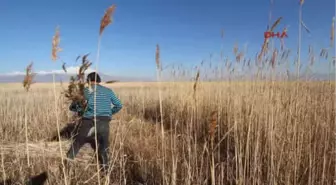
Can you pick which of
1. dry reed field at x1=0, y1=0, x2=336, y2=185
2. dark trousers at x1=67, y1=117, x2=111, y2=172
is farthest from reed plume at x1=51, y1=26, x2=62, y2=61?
dark trousers at x1=67, y1=117, x2=111, y2=172

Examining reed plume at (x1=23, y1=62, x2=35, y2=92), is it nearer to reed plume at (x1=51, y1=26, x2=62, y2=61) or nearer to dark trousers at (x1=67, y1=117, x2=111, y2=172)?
reed plume at (x1=51, y1=26, x2=62, y2=61)

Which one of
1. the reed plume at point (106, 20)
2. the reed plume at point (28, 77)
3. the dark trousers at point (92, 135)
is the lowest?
the dark trousers at point (92, 135)

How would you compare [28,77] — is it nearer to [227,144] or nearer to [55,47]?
[55,47]

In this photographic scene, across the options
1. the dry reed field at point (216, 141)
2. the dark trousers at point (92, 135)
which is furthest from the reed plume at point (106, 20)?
the dark trousers at point (92, 135)

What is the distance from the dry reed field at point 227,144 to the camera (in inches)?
81.7

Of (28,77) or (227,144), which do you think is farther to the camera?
(227,144)

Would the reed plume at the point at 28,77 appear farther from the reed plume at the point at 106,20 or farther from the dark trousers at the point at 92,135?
the dark trousers at the point at 92,135

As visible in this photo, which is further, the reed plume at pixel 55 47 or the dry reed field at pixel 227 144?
Answer: the dry reed field at pixel 227 144

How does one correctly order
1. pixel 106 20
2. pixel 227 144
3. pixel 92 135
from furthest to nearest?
pixel 92 135 < pixel 227 144 < pixel 106 20

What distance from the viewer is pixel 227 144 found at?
113 inches

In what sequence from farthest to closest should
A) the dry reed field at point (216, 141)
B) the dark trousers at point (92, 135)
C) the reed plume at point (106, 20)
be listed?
the dark trousers at point (92, 135), the dry reed field at point (216, 141), the reed plume at point (106, 20)

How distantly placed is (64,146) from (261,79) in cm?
309

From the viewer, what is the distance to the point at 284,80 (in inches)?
129


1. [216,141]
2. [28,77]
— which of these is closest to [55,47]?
[28,77]
